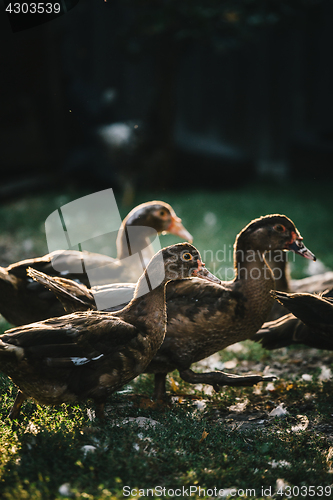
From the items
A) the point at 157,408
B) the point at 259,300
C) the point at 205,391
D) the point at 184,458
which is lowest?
the point at 205,391

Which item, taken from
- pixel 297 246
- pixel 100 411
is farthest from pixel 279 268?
pixel 100 411

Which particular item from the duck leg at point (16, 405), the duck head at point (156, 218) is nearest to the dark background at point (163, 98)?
the duck head at point (156, 218)

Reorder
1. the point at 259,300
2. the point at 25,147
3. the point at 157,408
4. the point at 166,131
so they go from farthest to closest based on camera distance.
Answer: the point at 25,147
the point at 166,131
the point at 259,300
the point at 157,408

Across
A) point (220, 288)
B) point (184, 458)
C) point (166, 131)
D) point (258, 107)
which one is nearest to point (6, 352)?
point (184, 458)

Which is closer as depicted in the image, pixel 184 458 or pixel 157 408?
pixel 184 458

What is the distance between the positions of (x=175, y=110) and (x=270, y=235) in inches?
336

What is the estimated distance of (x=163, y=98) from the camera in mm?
11320

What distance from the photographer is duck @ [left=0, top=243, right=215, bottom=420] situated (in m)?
2.88

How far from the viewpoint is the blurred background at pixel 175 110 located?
10023 millimetres

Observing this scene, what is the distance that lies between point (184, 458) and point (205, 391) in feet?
4.13

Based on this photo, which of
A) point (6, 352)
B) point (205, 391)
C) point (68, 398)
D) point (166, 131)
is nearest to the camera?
point (6, 352)

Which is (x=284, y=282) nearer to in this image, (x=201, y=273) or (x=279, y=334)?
(x=279, y=334)

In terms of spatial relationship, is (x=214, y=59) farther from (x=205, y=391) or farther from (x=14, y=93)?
(x=205, y=391)

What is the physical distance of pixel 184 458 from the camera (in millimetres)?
2869
